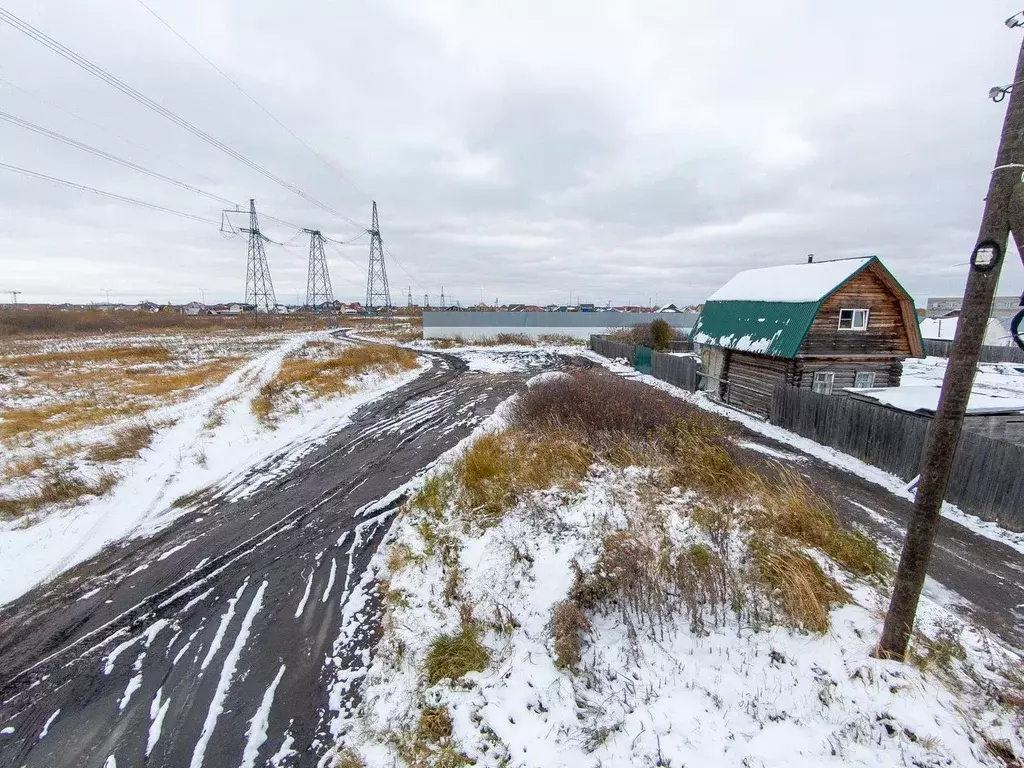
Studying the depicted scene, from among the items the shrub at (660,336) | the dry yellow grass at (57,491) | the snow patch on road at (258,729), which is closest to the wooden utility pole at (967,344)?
the snow patch on road at (258,729)

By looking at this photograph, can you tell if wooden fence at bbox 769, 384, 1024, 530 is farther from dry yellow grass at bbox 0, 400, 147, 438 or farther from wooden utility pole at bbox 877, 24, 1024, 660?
dry yellow grass at bbox 0, 400, 147, 438

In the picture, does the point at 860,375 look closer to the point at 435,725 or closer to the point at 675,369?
the point at 675,369

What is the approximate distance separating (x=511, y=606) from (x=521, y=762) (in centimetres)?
188

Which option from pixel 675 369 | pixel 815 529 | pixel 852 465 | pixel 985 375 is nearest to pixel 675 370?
pixel 675 369

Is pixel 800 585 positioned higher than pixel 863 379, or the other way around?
pixel 863 379

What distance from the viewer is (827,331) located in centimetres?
1609

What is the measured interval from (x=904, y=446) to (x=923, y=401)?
8.86 ft

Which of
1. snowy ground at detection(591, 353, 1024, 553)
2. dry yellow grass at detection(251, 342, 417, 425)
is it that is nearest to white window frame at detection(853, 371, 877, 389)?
snowy ground at detection(591, 353, 1024, 553)

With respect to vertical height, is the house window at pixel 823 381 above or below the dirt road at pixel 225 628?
above

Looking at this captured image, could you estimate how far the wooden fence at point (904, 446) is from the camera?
8516 millimetres

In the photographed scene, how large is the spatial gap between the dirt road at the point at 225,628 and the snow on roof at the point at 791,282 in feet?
30.8

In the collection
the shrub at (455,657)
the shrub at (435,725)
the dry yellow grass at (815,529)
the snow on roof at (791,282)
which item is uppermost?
the snow on roof at (791,282)

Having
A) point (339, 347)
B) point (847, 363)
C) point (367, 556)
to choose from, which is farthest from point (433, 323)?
point (367, 556)

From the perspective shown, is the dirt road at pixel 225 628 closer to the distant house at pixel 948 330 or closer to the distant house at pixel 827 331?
the distant house at pixel 827 331
